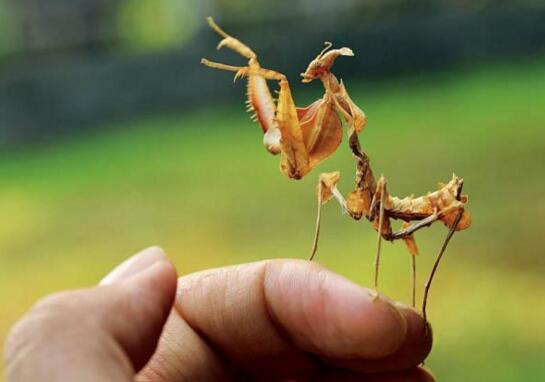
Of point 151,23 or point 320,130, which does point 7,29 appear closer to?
point 151,23

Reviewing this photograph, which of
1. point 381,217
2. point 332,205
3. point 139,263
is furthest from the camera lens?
point 332,205

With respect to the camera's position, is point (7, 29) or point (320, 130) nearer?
point (320, 130)

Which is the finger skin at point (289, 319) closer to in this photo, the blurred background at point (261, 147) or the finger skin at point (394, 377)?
the finger skin at point (394, 377)

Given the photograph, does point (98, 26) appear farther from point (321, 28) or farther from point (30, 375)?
point (30, 375)

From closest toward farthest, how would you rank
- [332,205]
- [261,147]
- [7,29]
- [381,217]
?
[381,217]
[332,205]
[261,147]
[7,29]

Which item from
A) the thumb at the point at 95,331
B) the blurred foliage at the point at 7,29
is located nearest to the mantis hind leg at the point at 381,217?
the thumb at the point at 95,331

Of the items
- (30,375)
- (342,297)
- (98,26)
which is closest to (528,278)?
(342,297)

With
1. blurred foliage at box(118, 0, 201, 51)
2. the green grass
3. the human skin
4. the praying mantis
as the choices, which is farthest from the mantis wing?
blurred foliage at box(118, 0, 201, 51)

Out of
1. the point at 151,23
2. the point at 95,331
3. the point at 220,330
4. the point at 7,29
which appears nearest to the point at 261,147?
the point at 151,23
